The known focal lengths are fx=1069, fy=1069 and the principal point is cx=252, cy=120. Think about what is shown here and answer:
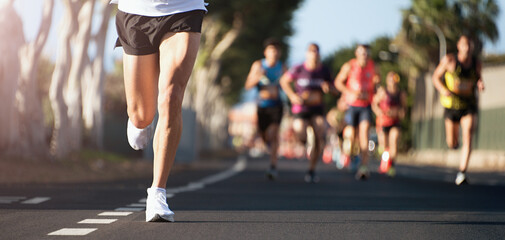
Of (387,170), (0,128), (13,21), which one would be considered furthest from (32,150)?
(387,170)

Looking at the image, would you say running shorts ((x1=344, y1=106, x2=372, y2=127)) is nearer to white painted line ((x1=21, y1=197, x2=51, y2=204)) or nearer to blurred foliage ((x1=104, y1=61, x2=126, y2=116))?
white painted line ((x1=21, y1=197, x2=51, y2=204))

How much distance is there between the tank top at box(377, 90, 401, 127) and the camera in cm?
2048

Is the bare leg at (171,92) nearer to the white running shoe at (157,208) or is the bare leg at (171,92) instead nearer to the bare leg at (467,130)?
the white running shoe at (157,208)

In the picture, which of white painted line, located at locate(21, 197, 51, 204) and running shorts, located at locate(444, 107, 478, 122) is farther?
running shorts, located at locate(444, 107, 478, 122)

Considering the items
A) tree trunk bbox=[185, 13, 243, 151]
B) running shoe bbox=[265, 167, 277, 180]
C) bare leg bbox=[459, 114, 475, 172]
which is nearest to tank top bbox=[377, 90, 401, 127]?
running shoe bbox=[265, 167, 277, 180]

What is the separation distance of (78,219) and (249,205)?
2.19 m

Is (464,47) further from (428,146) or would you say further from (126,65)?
(428,146)

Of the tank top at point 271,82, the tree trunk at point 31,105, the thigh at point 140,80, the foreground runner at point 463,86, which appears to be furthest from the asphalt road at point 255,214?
the tree trunk at point 31,105

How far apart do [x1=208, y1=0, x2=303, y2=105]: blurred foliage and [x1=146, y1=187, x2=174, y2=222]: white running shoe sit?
2608cm

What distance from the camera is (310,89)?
16312 mm

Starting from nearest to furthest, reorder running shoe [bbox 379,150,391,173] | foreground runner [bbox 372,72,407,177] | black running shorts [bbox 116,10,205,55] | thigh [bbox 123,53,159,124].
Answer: black running shorts [bbox 116,10,205,55] → thigh [bbox 123,53,159,124] → running shoe [bbox 379,150,391,173] → foreground runner [bbox 372,72,407,177]

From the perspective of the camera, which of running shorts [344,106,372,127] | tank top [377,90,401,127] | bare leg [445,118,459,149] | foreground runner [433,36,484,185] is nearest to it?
foreground runner [433,36,484,185]

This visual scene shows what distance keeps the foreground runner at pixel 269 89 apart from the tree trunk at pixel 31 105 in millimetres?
3728

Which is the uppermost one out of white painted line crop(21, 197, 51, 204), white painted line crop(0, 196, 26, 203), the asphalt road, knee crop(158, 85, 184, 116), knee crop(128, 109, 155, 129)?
knee crop(158, 85, 184, 116)
